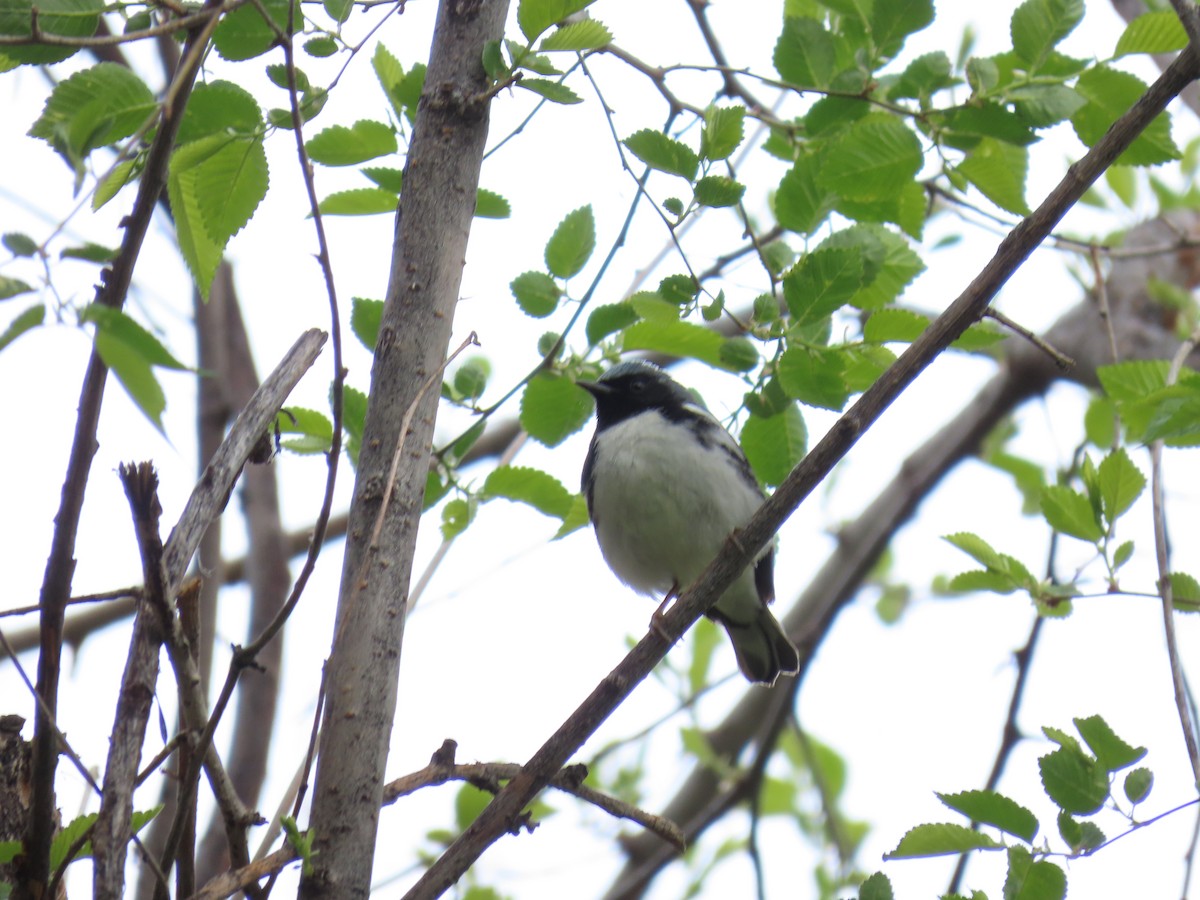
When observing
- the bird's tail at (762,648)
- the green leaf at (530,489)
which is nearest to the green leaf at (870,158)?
the green leaf at (530,489)

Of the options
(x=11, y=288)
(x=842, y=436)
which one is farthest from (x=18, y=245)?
(x=842, y=436)

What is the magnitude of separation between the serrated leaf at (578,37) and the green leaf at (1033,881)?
1.85 m

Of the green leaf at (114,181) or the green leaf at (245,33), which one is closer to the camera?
the green leaf at (114,181)

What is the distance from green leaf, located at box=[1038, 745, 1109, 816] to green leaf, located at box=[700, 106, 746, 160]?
1458mm

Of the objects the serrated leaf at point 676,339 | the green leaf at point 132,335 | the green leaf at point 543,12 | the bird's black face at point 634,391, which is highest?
the bird's black face at point 634,391

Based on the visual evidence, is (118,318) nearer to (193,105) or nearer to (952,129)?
(193,105)

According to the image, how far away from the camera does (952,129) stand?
325cm

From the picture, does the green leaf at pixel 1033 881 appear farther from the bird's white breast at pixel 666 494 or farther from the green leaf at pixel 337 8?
the bird's white breast at pixel 666 494

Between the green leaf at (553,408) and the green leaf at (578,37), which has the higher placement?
the green leaf at (578,37)

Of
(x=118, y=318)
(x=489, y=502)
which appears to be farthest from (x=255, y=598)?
(x=118, y=318)

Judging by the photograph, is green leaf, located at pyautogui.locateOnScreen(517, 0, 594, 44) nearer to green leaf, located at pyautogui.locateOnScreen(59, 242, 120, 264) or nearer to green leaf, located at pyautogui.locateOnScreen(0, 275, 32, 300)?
green leaf, located at pyautogui.locateOnScreen(59, 242, 120, 264)

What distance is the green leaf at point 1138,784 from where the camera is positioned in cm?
253

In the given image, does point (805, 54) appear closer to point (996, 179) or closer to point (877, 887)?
point (996, 179)

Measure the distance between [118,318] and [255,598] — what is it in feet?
13.5
